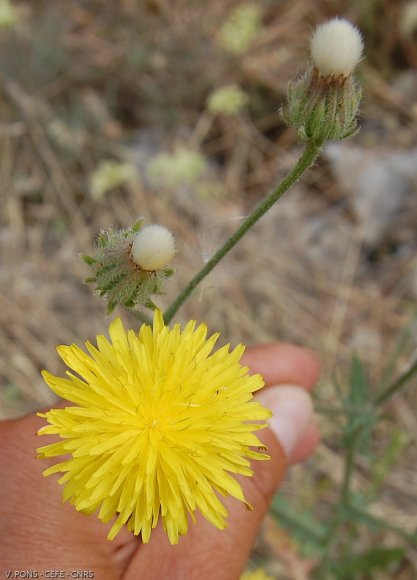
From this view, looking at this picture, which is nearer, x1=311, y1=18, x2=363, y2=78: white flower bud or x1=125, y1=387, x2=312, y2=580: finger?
x1=311, y1=18, x2=363, y2=78: white flower bud

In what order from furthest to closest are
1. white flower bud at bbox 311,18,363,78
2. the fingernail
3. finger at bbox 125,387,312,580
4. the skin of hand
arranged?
the fingernail
finger at bbox 125,387,312,580
the skin of hand
white flower bud at bbox 311,18,363,78

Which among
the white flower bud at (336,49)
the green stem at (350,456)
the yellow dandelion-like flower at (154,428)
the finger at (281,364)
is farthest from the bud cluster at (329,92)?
the green stem at (350,456)

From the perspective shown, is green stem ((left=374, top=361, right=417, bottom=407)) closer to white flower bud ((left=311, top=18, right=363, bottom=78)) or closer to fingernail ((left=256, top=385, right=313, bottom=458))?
fingernail ((left=256, top=385, right=313, bottom=458))

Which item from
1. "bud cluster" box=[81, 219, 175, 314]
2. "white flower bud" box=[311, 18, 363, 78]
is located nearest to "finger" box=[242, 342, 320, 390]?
"bud cluster" box=[81, 219, 175, 314]

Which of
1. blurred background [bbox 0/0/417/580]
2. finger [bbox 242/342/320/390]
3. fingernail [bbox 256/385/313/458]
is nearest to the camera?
fingernail [bbox 256/385/313/458]

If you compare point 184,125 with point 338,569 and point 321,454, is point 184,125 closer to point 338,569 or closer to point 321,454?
point 321,454

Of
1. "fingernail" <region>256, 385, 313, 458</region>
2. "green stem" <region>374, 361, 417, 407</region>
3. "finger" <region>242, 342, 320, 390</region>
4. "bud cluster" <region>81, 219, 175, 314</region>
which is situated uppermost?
"green stem" <region>374, 361, 417, 407</region>

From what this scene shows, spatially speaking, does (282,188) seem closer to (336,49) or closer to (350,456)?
(336,49)

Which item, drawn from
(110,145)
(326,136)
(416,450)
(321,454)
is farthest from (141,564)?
(110,145)
